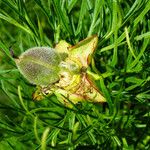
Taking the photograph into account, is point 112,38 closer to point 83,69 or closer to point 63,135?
point 83,69

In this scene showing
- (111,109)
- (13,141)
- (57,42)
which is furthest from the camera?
(13,141)

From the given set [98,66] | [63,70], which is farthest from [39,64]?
[98,66]

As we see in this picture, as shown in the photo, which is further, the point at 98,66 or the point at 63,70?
the point at 98,66

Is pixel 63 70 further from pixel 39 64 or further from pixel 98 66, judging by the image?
pixel 98 66

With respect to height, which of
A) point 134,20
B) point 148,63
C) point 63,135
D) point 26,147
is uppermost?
point 134,20

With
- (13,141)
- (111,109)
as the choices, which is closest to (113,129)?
(111,109)
